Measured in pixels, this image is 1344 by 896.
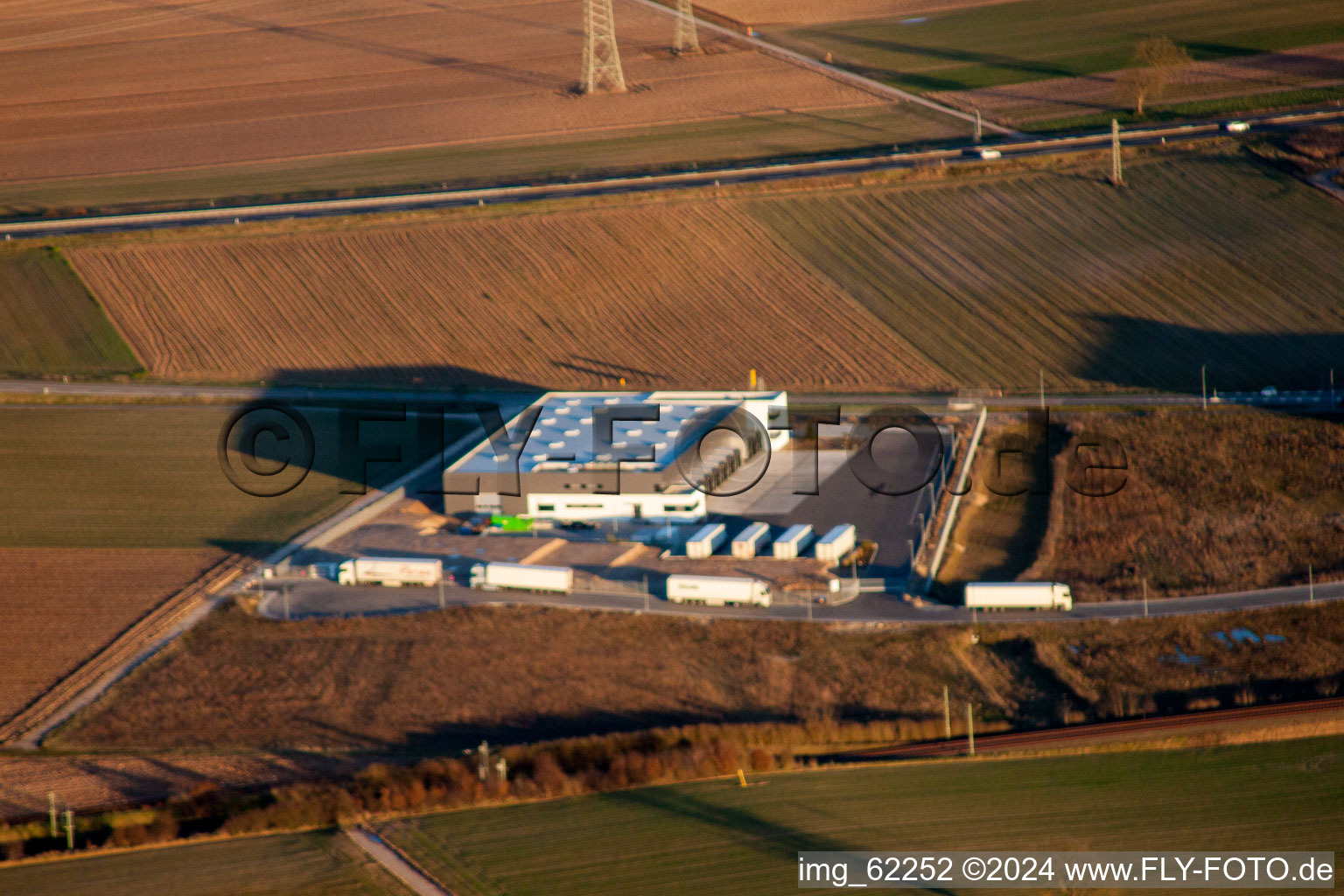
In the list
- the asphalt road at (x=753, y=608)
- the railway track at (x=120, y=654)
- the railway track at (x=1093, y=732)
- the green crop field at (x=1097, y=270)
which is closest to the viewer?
the railway track at (x=1093, y=732)

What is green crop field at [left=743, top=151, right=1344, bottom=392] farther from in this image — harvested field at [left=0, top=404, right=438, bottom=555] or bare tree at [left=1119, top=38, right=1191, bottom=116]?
harvested field at [left=0, top=404, right=438, bottom=555]

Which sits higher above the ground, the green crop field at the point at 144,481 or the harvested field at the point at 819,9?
the harvested field at the point at 819,9

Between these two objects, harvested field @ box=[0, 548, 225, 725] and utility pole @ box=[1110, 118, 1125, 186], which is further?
utility pole @ box=[1110, 118, 1125, 186]

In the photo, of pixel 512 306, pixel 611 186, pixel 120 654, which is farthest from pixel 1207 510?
pixel 611 186

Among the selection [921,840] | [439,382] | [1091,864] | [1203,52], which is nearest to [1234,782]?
[1091,864]

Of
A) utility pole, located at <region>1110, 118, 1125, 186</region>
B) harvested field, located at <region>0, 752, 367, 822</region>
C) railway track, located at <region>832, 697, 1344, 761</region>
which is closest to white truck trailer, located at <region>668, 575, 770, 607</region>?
Result: railway track, located at <region>832, 697, 1344, 761</region>

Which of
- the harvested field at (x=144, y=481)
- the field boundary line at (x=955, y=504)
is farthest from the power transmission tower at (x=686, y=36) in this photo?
the field boundary line at (x=955, y=504)

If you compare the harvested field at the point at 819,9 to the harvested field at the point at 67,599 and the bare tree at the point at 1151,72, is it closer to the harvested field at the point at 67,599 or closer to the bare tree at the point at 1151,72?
the bare tree at the point at 1151,72
